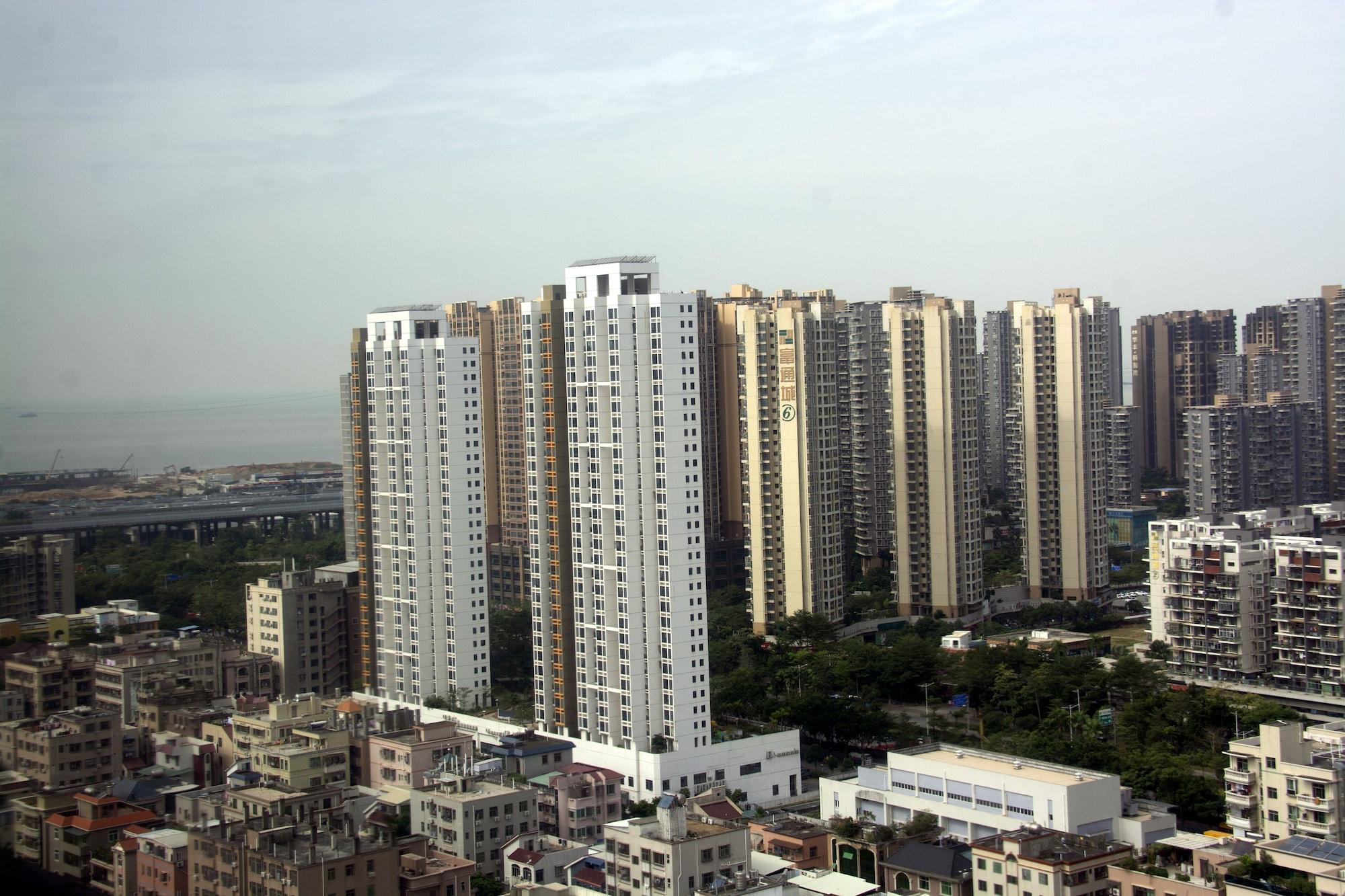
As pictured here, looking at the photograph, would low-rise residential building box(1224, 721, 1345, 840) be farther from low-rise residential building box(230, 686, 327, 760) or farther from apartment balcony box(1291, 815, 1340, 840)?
low-rise residential building box(230, 686, 327, 760)

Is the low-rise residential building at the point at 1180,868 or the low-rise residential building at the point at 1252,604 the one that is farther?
the low-rise residential building at the point at 1252,604

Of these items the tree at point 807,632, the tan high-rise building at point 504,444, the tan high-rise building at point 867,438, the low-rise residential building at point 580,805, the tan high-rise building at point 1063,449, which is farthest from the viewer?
the tan high-rise building at point 867,438

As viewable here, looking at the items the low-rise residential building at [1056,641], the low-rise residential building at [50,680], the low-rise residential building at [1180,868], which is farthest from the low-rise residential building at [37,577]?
the low-rise residential building at [1056,641]

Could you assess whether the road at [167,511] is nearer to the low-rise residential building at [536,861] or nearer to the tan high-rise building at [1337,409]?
the low-rise residential building at [536,861]

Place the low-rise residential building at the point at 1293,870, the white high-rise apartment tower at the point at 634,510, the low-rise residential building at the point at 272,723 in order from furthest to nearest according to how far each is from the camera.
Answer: the white high-rise apartment tower at the point at 634,510, the low-rise residential building at the point at 272,723, the low-rise residential building at the point at 1293,870

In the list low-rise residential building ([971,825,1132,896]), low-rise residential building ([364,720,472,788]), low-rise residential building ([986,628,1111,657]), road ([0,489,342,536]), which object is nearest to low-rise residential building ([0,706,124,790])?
road ([0,489,342,536])

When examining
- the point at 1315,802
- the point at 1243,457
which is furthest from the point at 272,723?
the point at 1243,457

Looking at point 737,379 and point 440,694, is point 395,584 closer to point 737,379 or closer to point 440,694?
point 440,694
